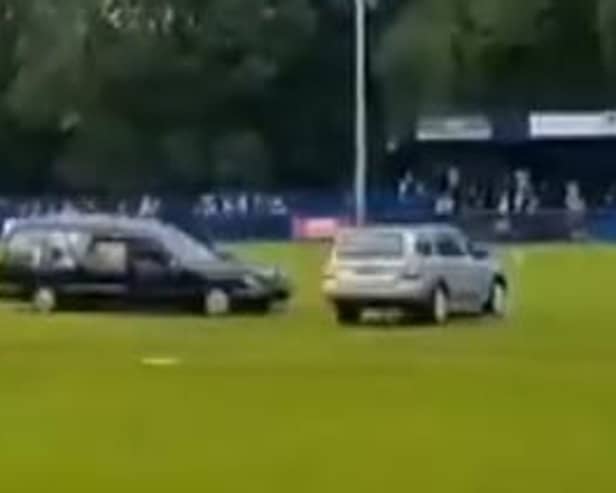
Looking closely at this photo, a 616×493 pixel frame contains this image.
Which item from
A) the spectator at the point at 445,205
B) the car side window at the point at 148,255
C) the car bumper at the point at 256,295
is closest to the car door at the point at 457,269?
the car bumper at the point at 256,295

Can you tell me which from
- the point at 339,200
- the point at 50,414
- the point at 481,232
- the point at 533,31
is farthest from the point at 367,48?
the point at 50,414

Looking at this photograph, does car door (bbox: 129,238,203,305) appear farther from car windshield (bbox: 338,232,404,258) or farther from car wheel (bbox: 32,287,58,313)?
car windshield (bbox: 338,232,404,258)

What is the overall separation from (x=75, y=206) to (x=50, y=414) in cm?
6317

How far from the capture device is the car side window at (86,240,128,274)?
36500mm

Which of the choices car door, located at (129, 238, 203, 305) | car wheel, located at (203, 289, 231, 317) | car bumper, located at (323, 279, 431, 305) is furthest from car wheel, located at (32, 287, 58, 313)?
car bumper, located at (323, 279, 431, 305)

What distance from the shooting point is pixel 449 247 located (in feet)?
113

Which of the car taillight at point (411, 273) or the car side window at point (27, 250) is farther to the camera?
the car side window at point (27, 250)

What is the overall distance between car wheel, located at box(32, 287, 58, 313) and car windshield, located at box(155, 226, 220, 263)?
2.13m

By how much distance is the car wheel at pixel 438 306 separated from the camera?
33.2 metres

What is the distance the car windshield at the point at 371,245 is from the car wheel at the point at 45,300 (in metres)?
5.51

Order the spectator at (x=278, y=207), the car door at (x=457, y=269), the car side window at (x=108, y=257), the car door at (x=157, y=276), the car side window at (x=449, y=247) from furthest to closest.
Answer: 1. the spectator at (x=278, y=207)
2. the car side window at (x=108, y=257)
3. the car door at (x=157, y=276)
4. the car side window at (x=449, y=247)
5. the car door at (x=457, y=269)

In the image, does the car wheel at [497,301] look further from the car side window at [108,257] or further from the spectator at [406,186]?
the spectator at [406,186]

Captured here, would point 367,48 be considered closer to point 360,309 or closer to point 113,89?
point 113,89

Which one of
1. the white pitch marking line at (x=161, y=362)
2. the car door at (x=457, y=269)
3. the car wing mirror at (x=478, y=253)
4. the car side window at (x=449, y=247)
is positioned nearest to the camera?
the white pitch marking line at (x=161, y=362)
